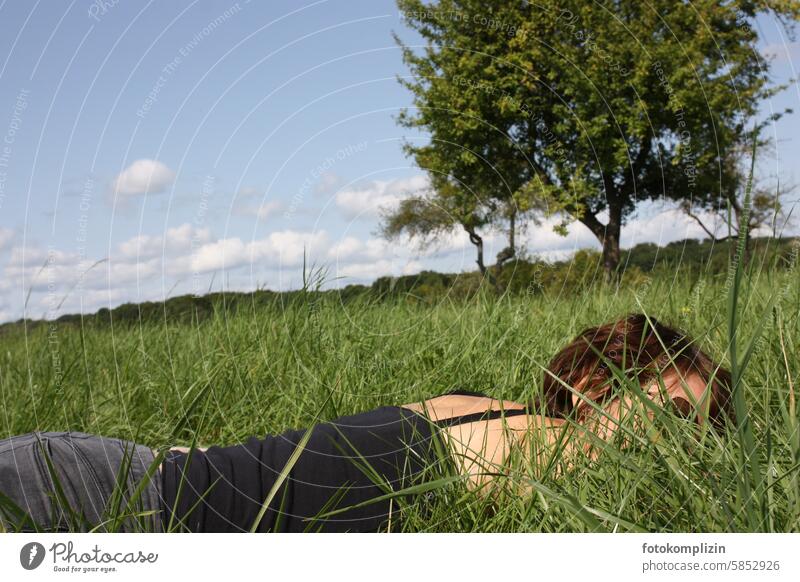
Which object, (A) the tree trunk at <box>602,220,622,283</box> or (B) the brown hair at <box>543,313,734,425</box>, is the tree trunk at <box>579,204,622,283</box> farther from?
(B) the brown hair at <box>543,313,734,425</box>

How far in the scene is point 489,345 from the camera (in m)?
3.53

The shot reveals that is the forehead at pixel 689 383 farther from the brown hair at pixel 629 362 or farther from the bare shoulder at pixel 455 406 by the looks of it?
the bare shoulder at pixel 455 406

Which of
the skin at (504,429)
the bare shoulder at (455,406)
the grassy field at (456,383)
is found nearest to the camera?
the grassy field at (456,383)

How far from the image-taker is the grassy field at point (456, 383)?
1675mm

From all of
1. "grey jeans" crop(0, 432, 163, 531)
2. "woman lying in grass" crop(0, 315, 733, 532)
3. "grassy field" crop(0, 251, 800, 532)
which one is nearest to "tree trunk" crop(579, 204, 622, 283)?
"grassy field" crop(0, 251, 800, 532)

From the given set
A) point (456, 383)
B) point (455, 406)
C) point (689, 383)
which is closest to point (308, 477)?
point (455, 406)

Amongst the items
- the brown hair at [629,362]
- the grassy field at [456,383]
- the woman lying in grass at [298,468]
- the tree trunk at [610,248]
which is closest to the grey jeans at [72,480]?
the woman lying in grass at [298,468]

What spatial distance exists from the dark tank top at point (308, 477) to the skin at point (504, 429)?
0.06m

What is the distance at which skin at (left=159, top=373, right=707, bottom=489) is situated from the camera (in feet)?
6.32

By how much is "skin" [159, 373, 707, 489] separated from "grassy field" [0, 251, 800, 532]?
85 millimetres

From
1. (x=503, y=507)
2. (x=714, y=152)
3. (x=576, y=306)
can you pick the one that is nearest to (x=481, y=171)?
(x=576, y=306)
